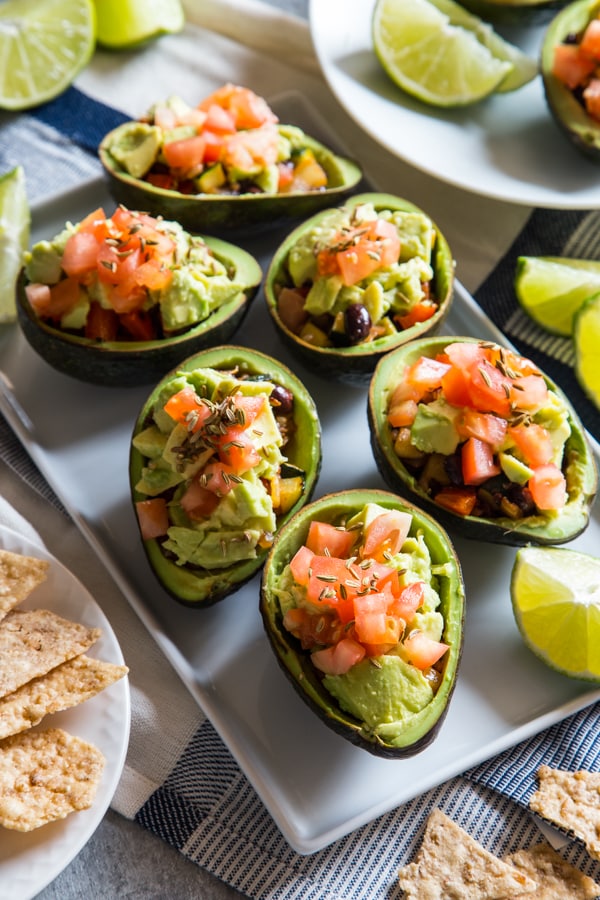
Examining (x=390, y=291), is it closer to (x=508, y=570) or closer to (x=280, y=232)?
(x=280, y=232)

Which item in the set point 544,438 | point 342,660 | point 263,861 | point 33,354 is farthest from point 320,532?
point 33,354

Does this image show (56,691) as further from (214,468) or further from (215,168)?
(215,168)

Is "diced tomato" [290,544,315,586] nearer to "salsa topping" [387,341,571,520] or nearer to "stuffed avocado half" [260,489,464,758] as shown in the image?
"stuffed avocado half" [260,489,464,758]

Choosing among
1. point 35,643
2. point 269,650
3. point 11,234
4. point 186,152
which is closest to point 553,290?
point 186,152

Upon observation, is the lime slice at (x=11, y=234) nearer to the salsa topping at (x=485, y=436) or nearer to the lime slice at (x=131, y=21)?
the lime slice at (x=131, y=21)

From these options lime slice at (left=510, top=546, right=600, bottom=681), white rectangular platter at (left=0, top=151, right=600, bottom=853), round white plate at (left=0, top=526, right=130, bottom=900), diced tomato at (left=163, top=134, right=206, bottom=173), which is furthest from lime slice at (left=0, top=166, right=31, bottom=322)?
lime slice at (left=510, top=546, right=600, bottom=681)

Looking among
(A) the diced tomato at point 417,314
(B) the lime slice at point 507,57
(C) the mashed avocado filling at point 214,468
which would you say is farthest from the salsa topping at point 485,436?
(B) the lime slice at point 507,57
